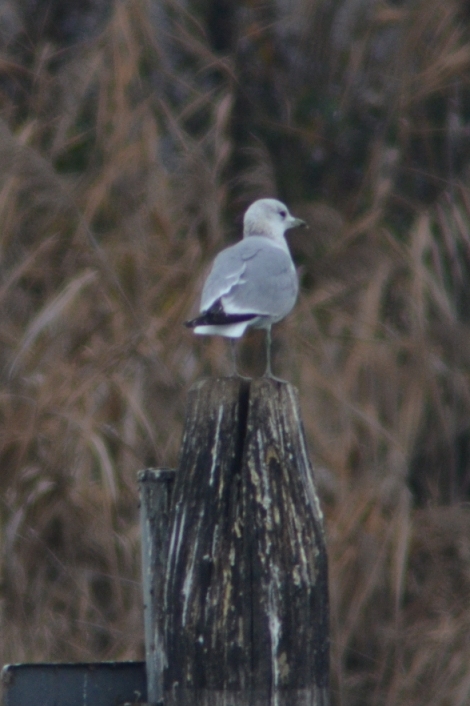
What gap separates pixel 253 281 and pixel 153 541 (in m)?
0.93

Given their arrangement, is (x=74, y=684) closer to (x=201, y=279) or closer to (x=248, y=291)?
(x=248, y=291)

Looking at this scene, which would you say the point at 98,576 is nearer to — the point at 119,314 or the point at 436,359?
the point at 119,314

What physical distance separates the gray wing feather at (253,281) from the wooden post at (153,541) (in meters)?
0.69

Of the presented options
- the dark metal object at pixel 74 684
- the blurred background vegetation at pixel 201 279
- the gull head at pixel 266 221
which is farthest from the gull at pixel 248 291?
the blurred background vegetation at pixel 201 279

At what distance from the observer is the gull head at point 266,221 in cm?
333

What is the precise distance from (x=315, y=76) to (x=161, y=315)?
4.94 ft

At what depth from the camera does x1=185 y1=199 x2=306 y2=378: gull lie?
2396mm

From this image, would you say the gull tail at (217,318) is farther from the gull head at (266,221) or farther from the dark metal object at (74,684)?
the gull head at (266,221)

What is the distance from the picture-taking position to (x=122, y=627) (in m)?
3.35

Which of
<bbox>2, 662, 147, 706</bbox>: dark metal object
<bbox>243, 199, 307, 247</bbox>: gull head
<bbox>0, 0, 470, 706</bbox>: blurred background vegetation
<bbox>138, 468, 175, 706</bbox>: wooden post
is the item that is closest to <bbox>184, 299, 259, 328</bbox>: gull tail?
<bbox>138, 468, 175, 706</bbox>: wooden post

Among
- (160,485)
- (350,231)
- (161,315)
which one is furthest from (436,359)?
(160,485)

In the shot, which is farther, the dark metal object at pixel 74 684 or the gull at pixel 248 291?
the gull at pixel 248 291

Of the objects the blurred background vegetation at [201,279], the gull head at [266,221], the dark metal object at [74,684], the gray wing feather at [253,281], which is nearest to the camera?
the dark metal object at [74,684]

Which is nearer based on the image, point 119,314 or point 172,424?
point 172,424
